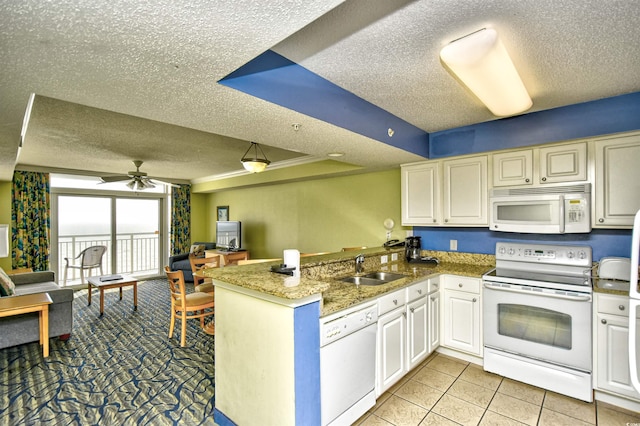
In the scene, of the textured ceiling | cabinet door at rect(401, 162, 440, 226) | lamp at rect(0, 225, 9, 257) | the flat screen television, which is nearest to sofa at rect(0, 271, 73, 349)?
lamp at rect(0, 225, 9, 257)

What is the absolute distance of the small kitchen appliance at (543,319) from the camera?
2.26 m

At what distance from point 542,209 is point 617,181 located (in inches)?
21.2

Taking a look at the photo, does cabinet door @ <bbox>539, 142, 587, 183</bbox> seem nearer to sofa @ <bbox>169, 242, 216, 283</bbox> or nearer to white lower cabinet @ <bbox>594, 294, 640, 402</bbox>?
white lower cabinet @ <bbox>594, 294, 640, 402</bbox>

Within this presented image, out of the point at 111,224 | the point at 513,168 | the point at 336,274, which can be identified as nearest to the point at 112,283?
the point at 111,224

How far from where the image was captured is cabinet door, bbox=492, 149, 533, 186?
2.84 metres

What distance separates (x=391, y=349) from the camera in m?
2.31

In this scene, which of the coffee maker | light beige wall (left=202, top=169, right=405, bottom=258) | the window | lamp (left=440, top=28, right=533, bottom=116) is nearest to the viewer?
lamp (left=440, top=28, right=533, bottom=116)

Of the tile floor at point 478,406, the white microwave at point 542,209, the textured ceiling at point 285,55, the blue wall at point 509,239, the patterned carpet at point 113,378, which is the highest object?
the textured ceiling at point 285,55

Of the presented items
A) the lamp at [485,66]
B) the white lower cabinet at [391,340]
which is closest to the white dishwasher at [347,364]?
the white lower cabinet at [391,340]

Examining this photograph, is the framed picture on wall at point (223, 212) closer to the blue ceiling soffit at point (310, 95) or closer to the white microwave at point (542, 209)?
the blue ceiling soffit at point (310, 95)

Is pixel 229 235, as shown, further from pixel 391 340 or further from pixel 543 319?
pixel 543 319

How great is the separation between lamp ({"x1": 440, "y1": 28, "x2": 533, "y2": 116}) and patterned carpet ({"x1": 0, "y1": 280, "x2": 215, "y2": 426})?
2.83m

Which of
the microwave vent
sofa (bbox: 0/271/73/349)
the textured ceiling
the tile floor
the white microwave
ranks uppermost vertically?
the textured ceiling

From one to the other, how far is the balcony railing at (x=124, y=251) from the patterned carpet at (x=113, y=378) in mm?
3190
